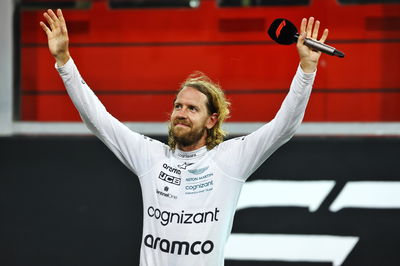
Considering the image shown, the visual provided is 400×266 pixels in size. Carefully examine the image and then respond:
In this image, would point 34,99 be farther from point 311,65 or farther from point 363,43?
point 311,65

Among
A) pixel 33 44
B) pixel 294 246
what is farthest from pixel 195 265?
pixel 33 44

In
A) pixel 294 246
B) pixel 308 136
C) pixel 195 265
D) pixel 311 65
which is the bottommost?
pixel 294 246

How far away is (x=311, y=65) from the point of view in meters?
2.96

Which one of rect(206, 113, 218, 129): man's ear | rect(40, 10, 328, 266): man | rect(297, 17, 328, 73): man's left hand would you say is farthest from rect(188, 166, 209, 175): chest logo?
rect(297, 17, 328, 73): man's left hand

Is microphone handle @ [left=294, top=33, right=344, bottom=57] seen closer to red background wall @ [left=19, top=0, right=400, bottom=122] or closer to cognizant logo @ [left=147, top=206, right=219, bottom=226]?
cognizant logo @ [left=147, top=206, right=219, bottom=226]

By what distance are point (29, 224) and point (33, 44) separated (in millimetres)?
1301

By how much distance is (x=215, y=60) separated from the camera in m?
5.12

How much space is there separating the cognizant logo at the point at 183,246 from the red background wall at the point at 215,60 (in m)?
2.03

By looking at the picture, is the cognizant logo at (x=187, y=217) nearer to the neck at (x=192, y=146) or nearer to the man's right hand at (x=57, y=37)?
the neck at (x=192, y=146)

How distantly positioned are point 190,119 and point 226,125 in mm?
1802

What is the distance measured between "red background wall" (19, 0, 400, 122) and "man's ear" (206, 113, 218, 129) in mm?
1614

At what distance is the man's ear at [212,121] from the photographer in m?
3.43

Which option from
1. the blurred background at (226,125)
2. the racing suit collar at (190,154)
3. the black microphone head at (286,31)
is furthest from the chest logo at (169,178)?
the blurred background at (226,125)

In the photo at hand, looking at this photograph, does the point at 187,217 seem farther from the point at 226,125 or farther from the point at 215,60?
the point at 215,60
